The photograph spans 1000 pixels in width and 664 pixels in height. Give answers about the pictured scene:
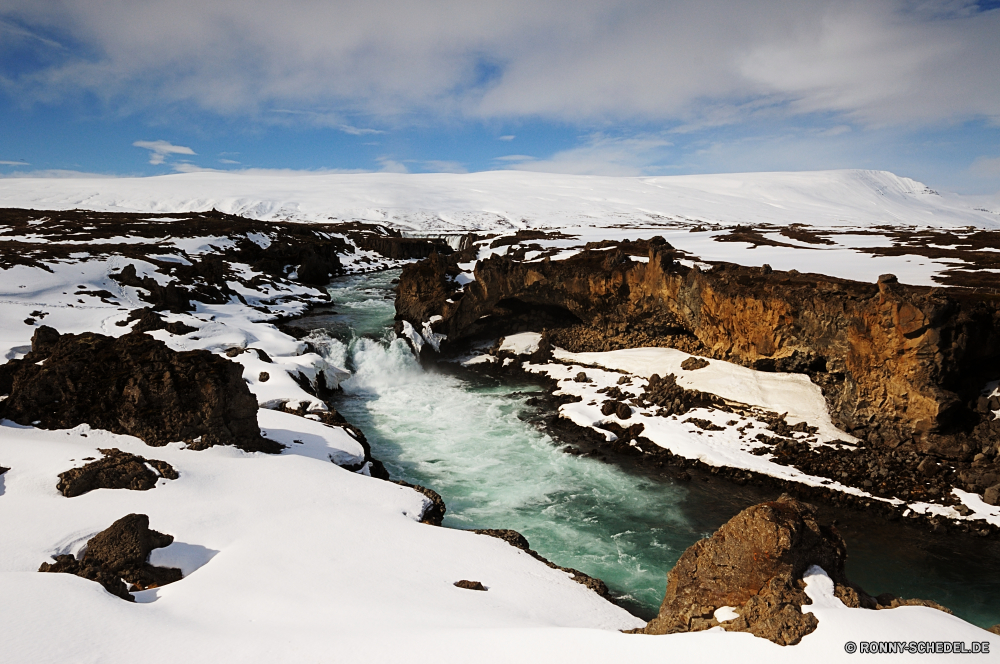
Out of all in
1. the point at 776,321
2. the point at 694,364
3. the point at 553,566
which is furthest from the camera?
the point at 694,364

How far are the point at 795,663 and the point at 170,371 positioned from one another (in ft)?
52.4

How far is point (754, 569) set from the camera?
7938 mm

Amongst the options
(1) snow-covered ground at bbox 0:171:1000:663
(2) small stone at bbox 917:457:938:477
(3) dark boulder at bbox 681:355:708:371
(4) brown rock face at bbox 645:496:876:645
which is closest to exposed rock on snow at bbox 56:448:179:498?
(1) snow-covered ground at bbox 0:171:1000:663

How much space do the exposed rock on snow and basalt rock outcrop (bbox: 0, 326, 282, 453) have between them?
181cm

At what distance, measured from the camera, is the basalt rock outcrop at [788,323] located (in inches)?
684

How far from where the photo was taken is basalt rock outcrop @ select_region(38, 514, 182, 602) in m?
9.20

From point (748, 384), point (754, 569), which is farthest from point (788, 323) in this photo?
point (754, 569)

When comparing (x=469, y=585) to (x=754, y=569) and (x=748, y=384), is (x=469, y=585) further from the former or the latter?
(x=748, y=384)

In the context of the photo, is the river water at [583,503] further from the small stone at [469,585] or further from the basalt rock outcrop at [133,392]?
the basalt rock outcrop at [133,392]

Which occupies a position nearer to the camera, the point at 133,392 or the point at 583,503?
the point at 133,392

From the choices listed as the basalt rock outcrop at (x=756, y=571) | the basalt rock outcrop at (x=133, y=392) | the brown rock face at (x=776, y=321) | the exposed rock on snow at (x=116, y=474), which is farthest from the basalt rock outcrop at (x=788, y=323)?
the exposed rock on snow at (x=116, y=474)

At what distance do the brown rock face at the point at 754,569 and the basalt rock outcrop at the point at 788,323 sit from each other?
499 inches

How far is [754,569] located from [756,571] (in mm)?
36

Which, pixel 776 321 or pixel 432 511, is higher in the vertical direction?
pixel 776 321
